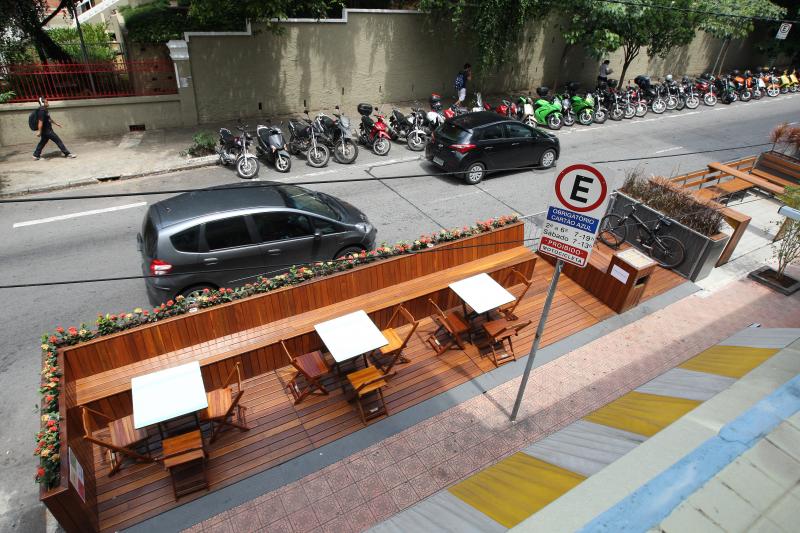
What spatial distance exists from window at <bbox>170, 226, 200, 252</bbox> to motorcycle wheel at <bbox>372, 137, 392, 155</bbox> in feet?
27.2

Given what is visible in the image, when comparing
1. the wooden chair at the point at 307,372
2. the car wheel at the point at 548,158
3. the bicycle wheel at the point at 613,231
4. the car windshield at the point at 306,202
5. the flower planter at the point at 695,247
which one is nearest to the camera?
the wooden chair at the point at 307,372

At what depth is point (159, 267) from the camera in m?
7.02

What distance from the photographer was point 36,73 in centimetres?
1309

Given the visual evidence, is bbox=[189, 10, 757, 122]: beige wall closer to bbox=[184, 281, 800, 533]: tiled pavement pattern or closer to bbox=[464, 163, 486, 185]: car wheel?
bbox=[464, 163, 486, 185]: car wheel

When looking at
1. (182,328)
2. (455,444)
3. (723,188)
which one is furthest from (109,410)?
(723,188)

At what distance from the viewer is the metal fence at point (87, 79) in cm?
1320

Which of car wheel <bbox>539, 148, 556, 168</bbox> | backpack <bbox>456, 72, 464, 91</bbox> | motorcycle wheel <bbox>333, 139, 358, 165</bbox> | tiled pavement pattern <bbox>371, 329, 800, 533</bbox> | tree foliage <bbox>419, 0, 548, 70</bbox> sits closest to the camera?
tiled pavement pattern <bbox>371, 329, 800, 533</bbox>

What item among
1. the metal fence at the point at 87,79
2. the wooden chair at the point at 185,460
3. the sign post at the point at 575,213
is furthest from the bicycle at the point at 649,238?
the metal fence at the point at 87,79

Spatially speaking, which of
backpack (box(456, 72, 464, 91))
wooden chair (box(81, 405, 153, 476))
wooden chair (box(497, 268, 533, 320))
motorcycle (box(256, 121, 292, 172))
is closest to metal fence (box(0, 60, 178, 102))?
motorcycle (box(256, 121, 292, 172))

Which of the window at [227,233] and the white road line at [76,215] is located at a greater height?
the window at [227,233]

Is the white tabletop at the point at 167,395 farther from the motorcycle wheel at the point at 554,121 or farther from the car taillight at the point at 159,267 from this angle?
the motorcycle wheel at the point at 554,121

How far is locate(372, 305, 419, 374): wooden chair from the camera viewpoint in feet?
20.8

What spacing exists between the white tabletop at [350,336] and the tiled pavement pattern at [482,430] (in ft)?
3.69

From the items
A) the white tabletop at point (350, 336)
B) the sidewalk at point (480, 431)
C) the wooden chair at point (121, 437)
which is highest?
the white tabletop at point (350, 336)
